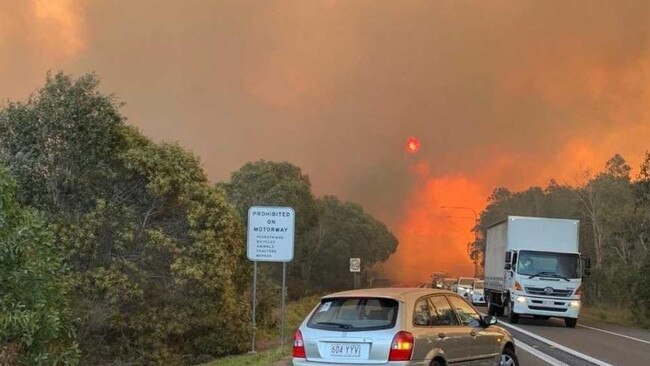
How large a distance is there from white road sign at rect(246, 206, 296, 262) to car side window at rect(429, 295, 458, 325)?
6.58m

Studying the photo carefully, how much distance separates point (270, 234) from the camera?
15805mm

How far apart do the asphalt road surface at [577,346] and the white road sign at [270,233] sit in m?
5.47

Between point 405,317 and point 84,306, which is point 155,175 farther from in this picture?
point 405,317

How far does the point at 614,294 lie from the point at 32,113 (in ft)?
106

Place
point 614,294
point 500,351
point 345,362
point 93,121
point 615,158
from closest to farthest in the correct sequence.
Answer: point 345,362 < point 500,351 < point 93,121 < point 614,294 < point 615,158

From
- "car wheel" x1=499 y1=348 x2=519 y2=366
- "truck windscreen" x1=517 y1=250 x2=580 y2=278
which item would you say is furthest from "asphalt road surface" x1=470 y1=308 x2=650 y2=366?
"car wheel" x1=499 y1=348 x2=519 y2=366

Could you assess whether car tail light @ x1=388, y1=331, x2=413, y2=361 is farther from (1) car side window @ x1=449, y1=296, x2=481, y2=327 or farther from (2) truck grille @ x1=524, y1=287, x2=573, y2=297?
(2) truck grille @ x1=524, y1=287, x2=573, y2=297

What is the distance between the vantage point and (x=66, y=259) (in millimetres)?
19734

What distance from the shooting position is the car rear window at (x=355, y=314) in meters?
8.57

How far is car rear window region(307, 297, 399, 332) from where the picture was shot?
8.57 m

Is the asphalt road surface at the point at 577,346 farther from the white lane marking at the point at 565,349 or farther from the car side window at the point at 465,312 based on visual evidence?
the car side window at the point at 465,312

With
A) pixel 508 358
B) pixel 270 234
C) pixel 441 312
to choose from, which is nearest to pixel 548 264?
pixel 270 234

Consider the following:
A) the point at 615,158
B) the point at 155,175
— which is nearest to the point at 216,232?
the point at 155,175

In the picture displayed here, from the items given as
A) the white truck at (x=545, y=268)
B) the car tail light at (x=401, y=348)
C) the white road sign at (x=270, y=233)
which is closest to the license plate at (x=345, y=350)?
the car tail light at (x=401, y=348)
